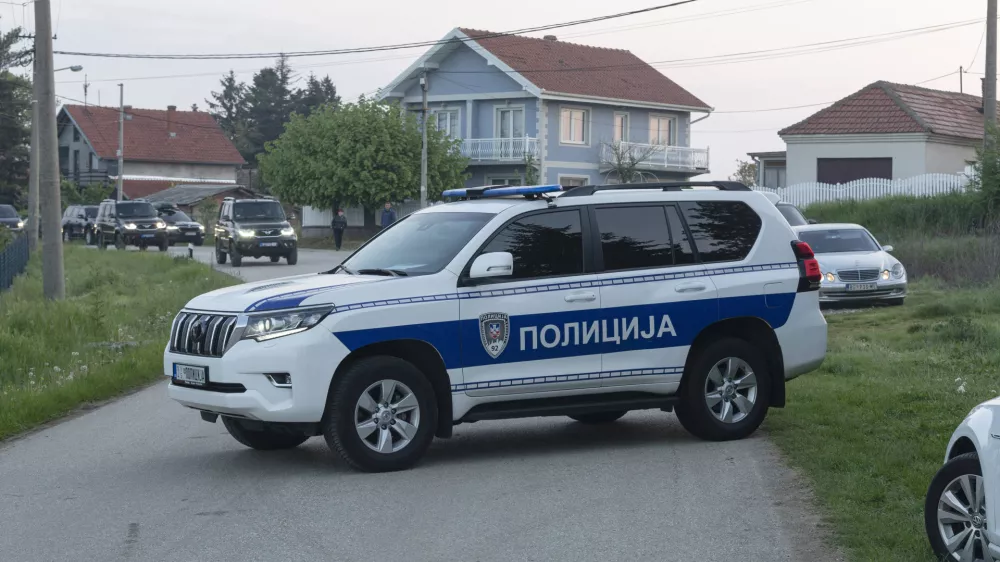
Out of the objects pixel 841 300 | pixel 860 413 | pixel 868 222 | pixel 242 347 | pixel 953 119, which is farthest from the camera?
pixel 953 119

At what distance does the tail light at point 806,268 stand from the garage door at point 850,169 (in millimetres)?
39135

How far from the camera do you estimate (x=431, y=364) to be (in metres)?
9.34

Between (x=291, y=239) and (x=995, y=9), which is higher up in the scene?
(x=995, y=9)

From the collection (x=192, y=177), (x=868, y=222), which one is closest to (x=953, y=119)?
(x=868, y=222)

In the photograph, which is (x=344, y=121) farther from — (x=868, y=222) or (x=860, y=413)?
(x=860, y=413)

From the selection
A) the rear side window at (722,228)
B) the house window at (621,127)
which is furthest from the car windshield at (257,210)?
the rear side window at (722,228)

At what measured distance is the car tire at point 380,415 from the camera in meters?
8.95

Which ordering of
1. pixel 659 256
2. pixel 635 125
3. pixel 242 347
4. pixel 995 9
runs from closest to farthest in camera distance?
pixel 242 347 < pixel 659 256 < pixel 995 9 < pixel 635 125

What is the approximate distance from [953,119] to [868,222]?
15.8m

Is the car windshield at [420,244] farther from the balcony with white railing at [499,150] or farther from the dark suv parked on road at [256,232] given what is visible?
the balcony with white railing at [499,150]

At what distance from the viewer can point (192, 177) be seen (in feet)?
308

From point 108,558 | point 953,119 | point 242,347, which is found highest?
point 953,119

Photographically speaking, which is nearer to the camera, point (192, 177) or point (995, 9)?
point (995, 9)

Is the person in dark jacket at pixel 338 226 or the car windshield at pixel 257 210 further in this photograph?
the person in dark jacket at pixel 338 226
